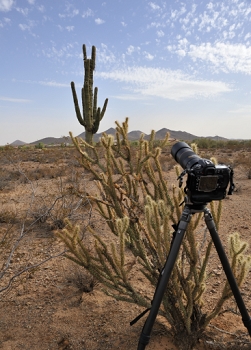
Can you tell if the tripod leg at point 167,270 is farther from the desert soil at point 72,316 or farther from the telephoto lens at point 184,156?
the desert soil at point 72,316

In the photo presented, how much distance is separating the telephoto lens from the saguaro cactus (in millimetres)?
A: 8249

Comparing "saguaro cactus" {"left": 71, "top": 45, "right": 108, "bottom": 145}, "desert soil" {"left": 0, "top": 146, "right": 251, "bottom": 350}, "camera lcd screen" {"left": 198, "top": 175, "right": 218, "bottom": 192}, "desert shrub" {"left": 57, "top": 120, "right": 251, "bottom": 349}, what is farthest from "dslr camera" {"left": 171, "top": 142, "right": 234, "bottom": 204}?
"saguaro cactus" {"left": 71, "top": 45, "right": 108, "bottom": 145}

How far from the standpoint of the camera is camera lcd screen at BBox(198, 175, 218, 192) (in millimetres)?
1370

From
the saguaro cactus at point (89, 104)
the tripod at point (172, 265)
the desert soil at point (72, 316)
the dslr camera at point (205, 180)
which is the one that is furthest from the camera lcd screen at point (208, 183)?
the saguaro cactus at point (89, 104)

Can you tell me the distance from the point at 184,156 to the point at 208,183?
0.25m

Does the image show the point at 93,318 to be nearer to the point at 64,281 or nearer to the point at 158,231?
the point at 64,281

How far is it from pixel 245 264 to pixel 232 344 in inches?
24.5

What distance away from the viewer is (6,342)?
6.79ft

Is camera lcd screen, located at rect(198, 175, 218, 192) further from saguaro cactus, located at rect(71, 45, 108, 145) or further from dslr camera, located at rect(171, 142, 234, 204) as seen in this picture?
saguaro cactus, located at rect(71, 45, 108, 145)

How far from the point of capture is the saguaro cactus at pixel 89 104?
962 cm

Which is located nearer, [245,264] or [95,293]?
[245,264]

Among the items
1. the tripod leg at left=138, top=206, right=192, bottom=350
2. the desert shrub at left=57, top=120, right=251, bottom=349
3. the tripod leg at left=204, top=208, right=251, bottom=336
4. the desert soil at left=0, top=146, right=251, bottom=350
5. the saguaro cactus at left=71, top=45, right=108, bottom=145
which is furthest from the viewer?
the saguaro cactus at left=71, top=45, right=108, bottom=145

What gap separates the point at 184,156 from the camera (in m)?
1.57

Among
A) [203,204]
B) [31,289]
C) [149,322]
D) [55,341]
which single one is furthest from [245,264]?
[31,289]
